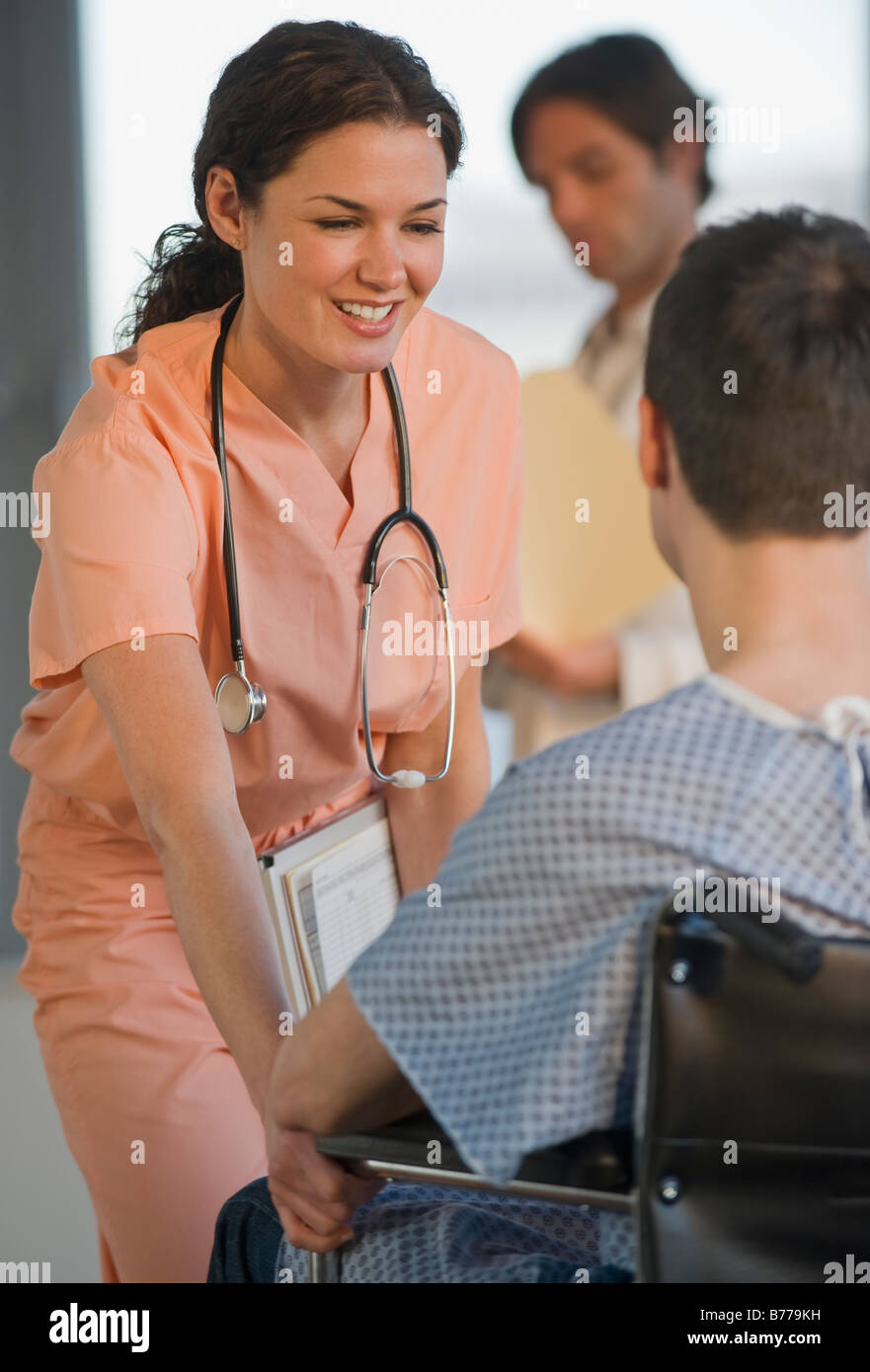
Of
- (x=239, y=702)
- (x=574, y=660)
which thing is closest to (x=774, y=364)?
(x=239, y=702)

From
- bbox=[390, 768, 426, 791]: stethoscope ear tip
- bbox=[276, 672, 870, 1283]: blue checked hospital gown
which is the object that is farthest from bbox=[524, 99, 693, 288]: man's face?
bbox=[276, 672, 870, 1283]: blue checked hospital gown

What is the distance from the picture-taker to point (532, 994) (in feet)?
2.57

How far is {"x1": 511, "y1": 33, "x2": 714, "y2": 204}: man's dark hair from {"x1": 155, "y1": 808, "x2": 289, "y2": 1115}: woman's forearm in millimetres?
1143

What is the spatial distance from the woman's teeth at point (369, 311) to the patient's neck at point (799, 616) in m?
0.47

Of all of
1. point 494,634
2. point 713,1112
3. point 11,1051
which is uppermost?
point 494,634

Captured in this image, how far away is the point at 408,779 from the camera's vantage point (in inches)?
53.7

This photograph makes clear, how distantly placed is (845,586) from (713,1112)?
28cm

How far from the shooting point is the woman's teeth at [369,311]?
46.6 inches

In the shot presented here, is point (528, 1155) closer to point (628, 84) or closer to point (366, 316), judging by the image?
point (366, 316)

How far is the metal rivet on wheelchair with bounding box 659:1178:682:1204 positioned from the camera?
73cm

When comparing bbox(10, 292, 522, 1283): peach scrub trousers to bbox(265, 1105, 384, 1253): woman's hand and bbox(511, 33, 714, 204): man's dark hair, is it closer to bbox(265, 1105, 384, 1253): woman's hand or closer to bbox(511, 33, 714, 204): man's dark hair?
bbox(265, 1105, 384, 1253): woman's hand

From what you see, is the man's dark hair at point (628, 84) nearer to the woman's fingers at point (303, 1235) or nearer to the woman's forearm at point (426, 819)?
the woman's forearm at point (426, 819)

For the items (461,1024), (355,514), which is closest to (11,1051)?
(355,514)
